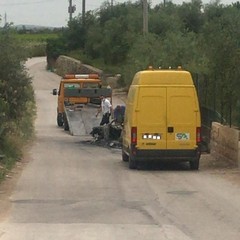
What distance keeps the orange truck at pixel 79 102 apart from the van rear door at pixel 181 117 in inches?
607

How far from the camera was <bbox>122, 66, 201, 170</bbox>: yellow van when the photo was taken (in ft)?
74.8

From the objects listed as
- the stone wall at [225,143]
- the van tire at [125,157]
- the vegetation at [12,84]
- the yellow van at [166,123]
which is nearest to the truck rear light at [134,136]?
the yellow van at [166,123]

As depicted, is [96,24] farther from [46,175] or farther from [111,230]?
[111,230]

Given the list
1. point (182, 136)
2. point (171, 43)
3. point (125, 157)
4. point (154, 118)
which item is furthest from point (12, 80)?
point (171, 43)

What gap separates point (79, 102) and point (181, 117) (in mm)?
19707

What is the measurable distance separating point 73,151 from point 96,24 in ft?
173

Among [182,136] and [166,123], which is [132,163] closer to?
[166,123]

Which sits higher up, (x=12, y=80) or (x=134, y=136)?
(x=12, y=80)

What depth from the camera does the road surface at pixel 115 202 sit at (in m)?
12.6

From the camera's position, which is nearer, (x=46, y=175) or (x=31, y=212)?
(x=31, y=212)

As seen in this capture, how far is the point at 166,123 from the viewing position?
22.8 meters

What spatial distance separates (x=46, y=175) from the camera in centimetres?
2133

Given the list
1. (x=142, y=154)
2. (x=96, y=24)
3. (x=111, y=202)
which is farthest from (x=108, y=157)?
(x=96, y=24)

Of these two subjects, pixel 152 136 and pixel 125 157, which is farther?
pixel 125 157
